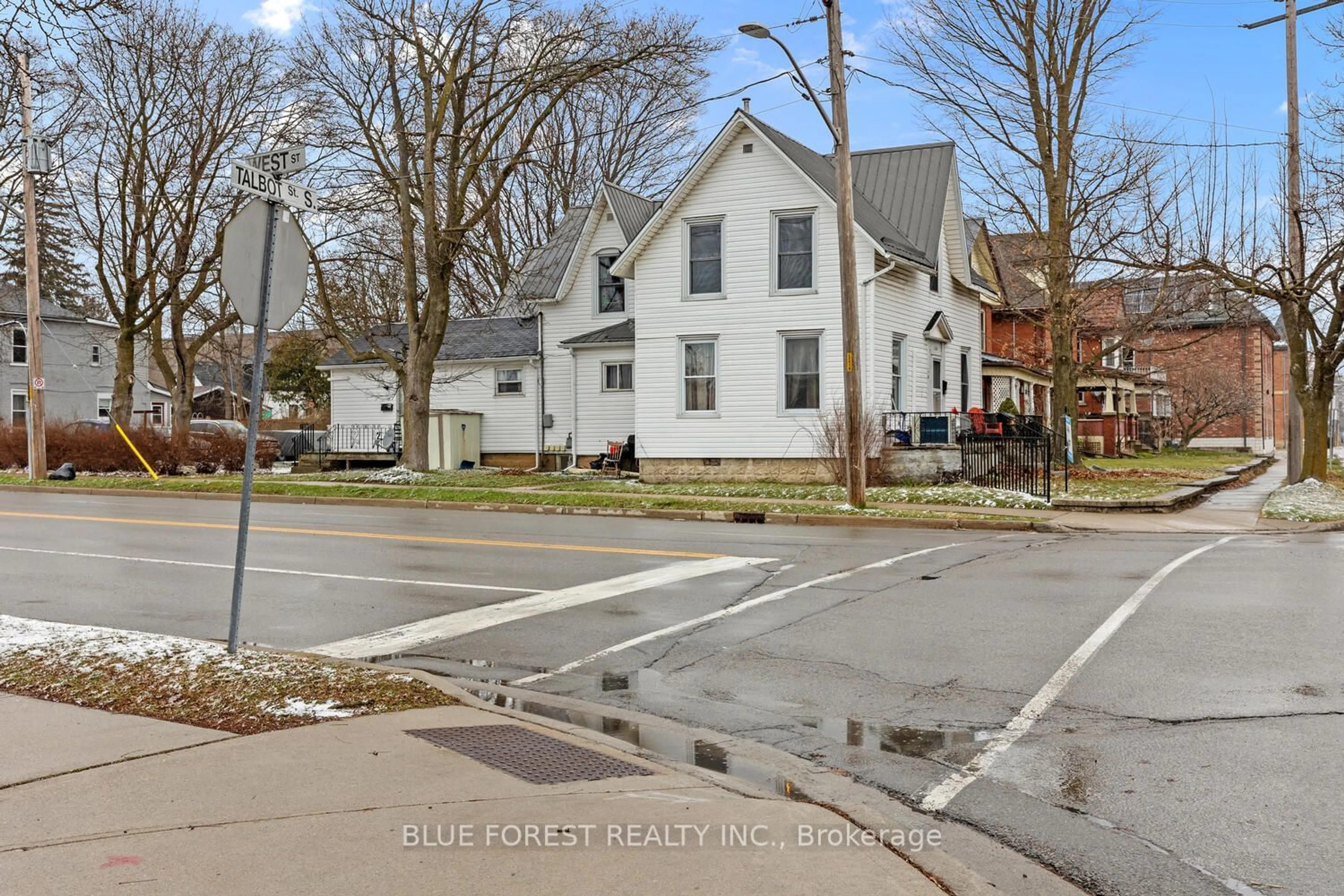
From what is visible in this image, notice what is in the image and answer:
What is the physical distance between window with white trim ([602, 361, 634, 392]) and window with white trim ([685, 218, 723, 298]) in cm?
559

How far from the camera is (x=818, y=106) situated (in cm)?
1892

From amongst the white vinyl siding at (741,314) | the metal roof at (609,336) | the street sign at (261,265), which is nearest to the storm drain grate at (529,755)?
the street sign at (261,265)

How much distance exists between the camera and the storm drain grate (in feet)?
17.2

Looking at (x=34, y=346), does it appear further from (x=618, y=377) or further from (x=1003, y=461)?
(x=1003, y=461)

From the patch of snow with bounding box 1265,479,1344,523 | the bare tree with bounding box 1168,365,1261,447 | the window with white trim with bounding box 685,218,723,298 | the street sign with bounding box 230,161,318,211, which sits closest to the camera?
the street sign with bounding box 230,161,318,211

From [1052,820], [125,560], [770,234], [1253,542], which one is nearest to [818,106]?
[770,234]

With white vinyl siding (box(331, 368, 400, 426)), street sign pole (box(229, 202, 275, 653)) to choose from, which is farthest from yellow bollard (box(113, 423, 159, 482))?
street sign pole (box(229, 202, 275, 653))

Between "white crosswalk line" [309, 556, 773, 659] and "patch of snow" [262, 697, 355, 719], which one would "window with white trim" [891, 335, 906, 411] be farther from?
"patch of snow" [262, 697, 355, 719]

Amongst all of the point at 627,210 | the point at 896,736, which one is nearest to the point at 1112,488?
the point at 627,210

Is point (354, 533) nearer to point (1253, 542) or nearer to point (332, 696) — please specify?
point (332, 696)

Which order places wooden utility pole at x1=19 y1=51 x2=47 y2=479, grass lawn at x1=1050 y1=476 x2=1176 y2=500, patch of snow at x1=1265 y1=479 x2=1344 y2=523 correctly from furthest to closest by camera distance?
wooden utility pole at x1=19 y1=51 x2=47 y2=479
grass lawn at x1=1050 y1=476 x2=1176 y2=500
patch of snow at x1=1265 y1=479 x2=1344 y2=523

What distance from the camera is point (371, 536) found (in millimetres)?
16297

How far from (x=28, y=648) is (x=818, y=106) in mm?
14925

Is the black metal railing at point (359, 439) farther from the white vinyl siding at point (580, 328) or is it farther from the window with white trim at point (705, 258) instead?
the window with white trim at point (705, 258)
